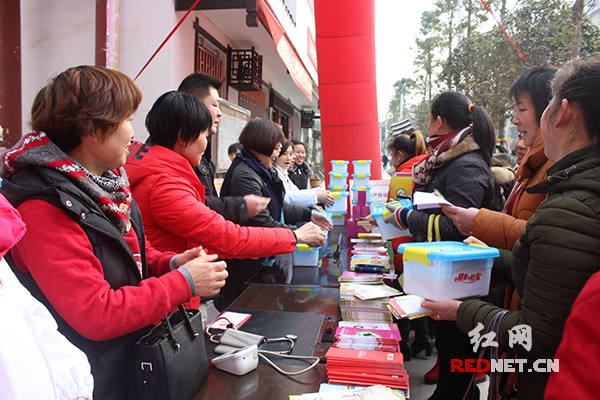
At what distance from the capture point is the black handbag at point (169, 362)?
0.98 metres

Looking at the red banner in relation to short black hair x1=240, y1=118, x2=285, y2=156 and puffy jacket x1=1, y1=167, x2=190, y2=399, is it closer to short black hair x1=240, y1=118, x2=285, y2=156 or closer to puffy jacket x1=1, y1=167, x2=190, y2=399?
short black hair x1=240, y1=118, x2=285, y2=156

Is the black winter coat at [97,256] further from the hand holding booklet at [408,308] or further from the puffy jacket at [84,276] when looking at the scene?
the hand holding booklet at [408,308]

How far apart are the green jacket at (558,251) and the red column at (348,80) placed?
4.61m

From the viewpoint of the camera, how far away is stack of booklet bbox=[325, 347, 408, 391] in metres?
1.17

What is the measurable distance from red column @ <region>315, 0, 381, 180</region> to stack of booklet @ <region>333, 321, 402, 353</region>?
424cm

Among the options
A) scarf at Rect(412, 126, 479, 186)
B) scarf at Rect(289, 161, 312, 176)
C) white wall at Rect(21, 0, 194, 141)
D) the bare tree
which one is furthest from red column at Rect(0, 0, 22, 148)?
the bare tree

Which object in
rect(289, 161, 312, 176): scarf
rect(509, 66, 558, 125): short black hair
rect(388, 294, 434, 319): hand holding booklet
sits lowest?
rect(388, 294, 434, 319): hand holding booklet

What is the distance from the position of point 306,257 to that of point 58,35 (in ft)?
13.6

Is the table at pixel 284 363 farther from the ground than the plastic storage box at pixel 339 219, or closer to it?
closer to it

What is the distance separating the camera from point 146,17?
4.64 meters

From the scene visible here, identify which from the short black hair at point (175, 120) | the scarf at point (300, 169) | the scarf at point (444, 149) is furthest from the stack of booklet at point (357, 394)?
the scarf at point (300, 169)

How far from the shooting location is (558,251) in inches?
34.9

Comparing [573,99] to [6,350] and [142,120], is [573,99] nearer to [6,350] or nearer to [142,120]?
A: [6,350]

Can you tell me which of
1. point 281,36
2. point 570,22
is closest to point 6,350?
point 281,36
